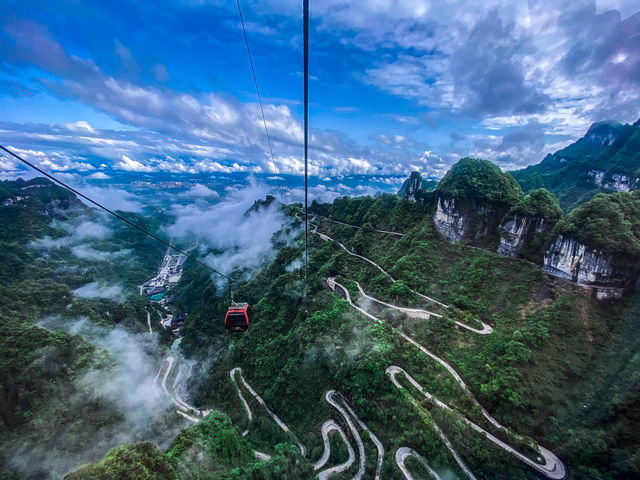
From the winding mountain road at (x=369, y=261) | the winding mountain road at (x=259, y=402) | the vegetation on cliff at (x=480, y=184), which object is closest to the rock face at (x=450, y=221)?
the vegetation on cliff at (x=480, y=184)

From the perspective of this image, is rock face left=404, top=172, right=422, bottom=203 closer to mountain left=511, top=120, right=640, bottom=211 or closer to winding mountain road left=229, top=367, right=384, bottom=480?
mountain left=511, top=120, right=640, bottom=211

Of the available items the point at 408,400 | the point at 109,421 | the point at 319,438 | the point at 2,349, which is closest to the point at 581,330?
the point at 408,400

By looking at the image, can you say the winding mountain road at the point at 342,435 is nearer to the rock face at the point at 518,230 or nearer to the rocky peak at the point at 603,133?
the rock face at the point at 518,230

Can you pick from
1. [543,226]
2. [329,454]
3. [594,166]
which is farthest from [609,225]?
[594,166]

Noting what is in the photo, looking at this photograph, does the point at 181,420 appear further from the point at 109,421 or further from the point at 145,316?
the point at 145,316

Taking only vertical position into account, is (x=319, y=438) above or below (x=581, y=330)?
below

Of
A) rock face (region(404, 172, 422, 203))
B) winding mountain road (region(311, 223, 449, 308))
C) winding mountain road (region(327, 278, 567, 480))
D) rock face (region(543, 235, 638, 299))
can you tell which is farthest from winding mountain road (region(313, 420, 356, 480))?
rock face (region(404, 172, 422, 203))
